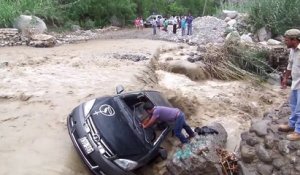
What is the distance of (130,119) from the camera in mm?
6379

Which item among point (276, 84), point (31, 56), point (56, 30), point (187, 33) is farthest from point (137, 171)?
point (187, 33)

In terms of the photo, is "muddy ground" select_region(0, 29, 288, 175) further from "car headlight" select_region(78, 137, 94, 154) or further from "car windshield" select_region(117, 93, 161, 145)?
"car windshield" select_region(117, 93, 161, 145)

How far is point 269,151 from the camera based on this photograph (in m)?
5.79

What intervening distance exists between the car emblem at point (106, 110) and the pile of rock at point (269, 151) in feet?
7.36

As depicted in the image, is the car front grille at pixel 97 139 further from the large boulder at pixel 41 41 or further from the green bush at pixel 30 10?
the green bush at pixel 30 10

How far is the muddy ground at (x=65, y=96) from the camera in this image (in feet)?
20.8

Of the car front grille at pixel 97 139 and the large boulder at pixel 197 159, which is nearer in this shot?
the car front grille at pixel 97 139

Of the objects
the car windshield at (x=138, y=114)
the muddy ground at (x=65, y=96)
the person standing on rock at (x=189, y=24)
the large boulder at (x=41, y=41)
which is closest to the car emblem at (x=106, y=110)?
the car windshield at (x=138, y=114)

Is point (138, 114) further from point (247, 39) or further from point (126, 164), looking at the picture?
point (247, 39)

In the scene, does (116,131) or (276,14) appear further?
(276,14)

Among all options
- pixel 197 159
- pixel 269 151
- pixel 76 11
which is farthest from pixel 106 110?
pixel 76 11

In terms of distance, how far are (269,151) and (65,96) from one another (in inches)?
198

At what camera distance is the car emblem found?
639 cm

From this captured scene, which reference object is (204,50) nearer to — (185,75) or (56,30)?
(185,75)
